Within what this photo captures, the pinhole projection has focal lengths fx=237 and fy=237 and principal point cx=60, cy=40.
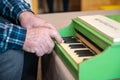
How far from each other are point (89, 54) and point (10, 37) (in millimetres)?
276

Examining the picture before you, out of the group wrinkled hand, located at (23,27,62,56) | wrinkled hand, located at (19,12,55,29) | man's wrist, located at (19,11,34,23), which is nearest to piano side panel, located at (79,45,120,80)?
wrinkled hand, located at (23,27,62,56)

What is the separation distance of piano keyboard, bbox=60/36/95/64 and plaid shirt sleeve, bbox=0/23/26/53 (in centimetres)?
16

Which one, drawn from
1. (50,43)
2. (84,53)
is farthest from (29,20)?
(84,53)

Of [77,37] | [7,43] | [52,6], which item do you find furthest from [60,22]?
[52,6]

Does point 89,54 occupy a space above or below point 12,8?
below

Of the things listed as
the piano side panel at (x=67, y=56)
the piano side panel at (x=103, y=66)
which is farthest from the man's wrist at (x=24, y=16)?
the piano side panel at (x=103, y=66)

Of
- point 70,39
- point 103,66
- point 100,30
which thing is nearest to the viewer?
point 103,66

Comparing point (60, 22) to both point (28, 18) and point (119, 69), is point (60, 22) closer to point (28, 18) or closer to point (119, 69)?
point (28, 18)

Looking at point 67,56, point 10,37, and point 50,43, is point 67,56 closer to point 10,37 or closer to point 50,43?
point 50,43

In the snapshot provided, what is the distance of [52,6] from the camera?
7.86ft

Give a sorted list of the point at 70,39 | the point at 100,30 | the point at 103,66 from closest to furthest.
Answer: the point at 103,66 → the point at 100,30 → the point at 70,39

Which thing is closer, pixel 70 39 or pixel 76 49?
pixel 76 49

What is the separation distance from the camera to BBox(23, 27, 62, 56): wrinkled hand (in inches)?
32.2

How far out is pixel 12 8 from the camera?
1066 mm
